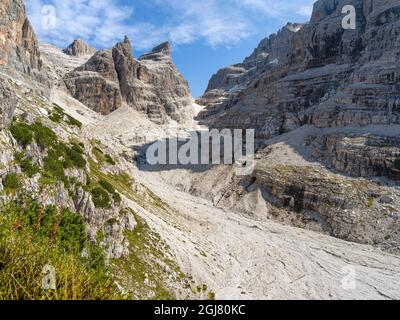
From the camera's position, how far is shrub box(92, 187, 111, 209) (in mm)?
34478

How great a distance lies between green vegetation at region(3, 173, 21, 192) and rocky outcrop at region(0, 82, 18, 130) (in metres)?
5.46

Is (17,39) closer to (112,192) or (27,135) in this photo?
(112,192)

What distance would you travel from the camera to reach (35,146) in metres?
30.0

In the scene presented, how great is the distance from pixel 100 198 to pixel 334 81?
119m

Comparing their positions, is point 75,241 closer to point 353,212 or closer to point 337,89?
point 353,212

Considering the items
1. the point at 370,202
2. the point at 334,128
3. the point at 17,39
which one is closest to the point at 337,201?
the point at 370,202

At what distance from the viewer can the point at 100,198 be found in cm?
3531

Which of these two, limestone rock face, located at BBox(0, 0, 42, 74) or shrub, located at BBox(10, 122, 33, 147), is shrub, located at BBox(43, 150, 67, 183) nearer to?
shrub, located at BBox(10, 122, 33, 147)

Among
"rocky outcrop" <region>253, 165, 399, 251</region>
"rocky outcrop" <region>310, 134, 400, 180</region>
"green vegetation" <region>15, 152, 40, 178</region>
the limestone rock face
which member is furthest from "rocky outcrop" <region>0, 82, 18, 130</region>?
"rocky outcrop" <region>310, 134, 400, 180</region>

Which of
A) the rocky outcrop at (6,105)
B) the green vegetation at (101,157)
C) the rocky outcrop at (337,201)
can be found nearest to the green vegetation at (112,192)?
the rocky outcrop at (6,105)

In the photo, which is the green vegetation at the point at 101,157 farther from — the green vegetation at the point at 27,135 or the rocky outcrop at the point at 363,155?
the rocky outcrop at the point at 363,155

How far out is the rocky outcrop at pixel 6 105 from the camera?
2705 cm

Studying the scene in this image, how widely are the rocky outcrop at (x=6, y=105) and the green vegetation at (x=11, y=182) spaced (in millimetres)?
5461

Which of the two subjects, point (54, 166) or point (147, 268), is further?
point (147, 268)
